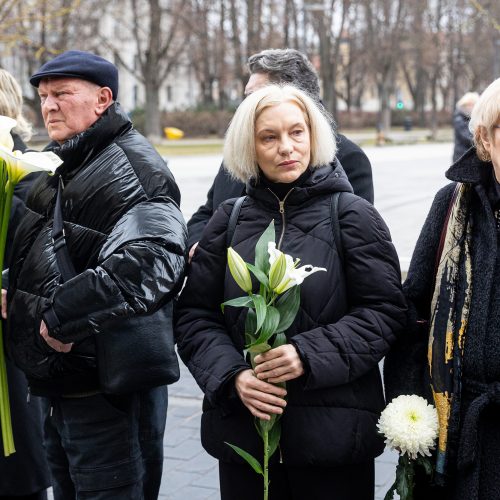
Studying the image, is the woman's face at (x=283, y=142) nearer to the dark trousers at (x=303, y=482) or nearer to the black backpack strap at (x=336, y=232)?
the black backpack strap at (x=336, y=232)

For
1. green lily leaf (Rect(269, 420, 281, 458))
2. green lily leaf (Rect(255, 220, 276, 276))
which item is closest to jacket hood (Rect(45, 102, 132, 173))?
green lily leaf (Rect(255, 220, 276, 276))

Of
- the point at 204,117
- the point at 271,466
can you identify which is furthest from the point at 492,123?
the point at 204,117

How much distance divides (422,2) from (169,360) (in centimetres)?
4974

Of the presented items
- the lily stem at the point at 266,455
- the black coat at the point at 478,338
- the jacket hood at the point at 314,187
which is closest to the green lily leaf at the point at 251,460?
the lily stem at the point at 266,455

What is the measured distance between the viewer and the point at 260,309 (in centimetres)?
250

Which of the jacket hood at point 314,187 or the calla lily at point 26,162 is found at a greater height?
the calla lily at point 26,162

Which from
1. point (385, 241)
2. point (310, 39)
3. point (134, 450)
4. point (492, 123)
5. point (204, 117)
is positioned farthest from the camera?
point (310, 39)

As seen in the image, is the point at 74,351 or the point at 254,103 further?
the point at 74,351

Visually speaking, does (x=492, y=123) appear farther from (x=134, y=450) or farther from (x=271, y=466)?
(x=134, y=450)

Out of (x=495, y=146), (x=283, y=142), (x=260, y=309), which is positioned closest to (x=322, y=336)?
(x=260, y=309)

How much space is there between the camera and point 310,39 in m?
55.2

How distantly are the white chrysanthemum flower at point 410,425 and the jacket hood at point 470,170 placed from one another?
0.64 metres

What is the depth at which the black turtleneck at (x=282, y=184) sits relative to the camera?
2.83 meters

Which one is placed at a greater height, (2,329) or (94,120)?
(94,120)
